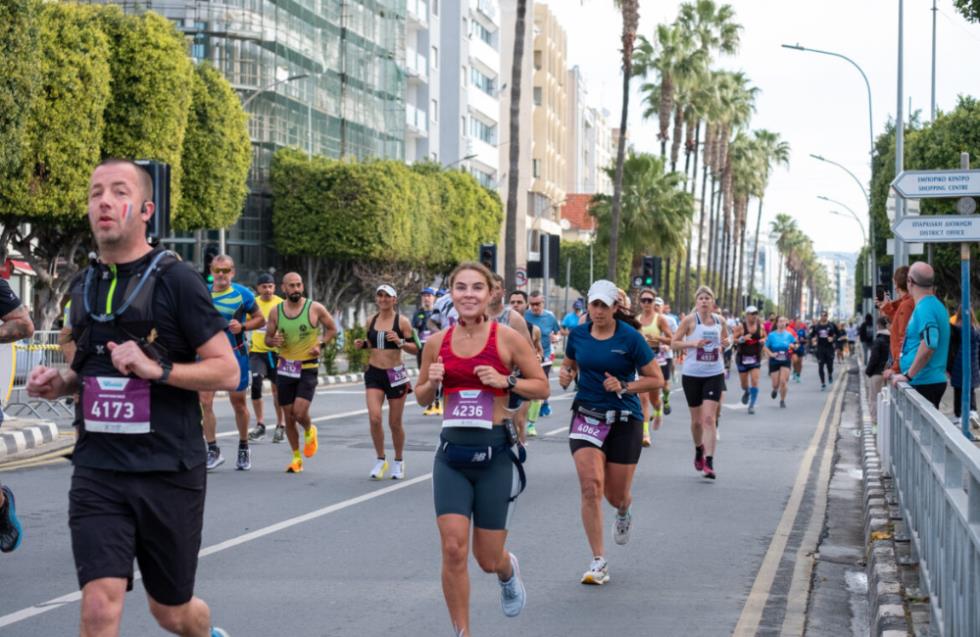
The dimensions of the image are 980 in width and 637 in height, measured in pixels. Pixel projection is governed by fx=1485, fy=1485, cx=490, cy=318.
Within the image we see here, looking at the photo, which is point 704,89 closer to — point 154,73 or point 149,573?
point 154,73

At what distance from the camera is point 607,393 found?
9156 mm

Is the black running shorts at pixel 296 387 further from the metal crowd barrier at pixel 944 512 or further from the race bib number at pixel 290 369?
the metal crowd barrier at pixel 944 512

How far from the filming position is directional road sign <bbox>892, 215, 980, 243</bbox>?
38.3ft

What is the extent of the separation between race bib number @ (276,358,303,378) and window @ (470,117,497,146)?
68.7 m

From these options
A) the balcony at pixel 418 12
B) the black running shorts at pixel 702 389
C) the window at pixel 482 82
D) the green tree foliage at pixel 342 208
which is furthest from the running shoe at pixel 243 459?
the window at pixel 482 82

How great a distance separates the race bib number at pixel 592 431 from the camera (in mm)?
8992

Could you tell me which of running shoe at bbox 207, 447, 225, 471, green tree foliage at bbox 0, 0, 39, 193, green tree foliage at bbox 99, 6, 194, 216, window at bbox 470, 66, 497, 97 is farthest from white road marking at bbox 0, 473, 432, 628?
window at bbox 470, 66, 497, 97

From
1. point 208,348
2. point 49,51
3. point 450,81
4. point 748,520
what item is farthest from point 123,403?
point 450,81

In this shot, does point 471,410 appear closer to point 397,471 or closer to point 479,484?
point 479,484

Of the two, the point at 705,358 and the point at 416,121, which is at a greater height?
the point at 416,121

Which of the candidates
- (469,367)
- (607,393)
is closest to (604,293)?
(607,393)

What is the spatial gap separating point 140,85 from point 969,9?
24055 mm

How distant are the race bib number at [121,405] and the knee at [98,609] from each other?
52 cm

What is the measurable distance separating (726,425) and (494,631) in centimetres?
1590
